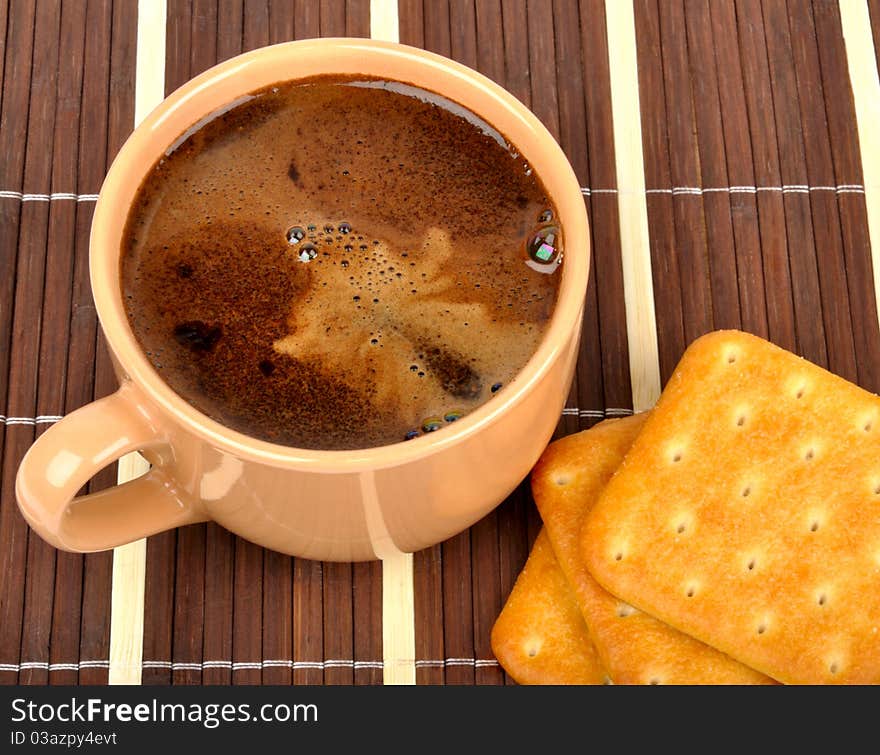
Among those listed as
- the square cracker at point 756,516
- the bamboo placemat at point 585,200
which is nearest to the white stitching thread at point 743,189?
the bamboo placemat at point 585,200

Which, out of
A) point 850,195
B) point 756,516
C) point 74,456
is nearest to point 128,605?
point 74,456

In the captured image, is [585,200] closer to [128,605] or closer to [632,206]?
[632,206]

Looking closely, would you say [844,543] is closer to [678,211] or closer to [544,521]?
[544,521]

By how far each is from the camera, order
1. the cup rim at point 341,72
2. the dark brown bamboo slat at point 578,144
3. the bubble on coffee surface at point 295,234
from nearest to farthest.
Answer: the cup rim at point 341,72 → the bubble on coffee surface at point 295,234 → the dark brown bamboo slat at point 578,144

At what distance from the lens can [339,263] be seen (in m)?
0.84

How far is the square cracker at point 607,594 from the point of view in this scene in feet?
2.87

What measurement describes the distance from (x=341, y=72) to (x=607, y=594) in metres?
0.41

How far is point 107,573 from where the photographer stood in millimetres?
955

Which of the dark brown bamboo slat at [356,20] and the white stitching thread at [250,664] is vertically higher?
the dark brown bamboo slat at [356,20]

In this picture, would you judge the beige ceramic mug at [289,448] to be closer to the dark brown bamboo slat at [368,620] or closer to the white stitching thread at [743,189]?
the dark brown bamboo slat at [368,620]

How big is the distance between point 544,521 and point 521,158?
0.27m

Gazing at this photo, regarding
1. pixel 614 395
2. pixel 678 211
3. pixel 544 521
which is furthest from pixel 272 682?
pixel 678 211

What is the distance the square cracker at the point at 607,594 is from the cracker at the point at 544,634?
0.01 metres
